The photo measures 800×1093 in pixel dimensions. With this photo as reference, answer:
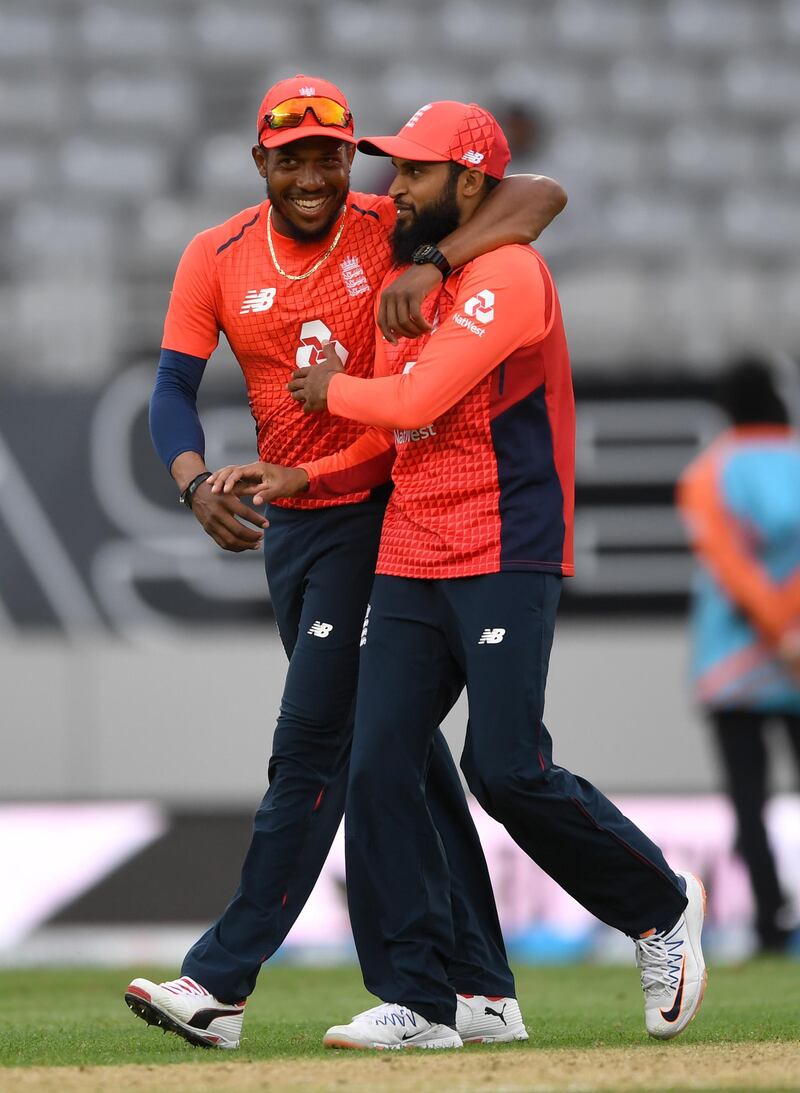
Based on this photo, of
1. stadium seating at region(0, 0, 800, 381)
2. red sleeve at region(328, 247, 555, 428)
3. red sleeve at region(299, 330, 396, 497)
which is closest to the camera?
red sleeve at region(328, 247, 555, 428)

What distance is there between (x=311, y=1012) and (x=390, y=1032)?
123cm

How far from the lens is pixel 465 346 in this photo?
3969mm

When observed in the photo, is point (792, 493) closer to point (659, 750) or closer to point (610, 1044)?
point (659, 750)

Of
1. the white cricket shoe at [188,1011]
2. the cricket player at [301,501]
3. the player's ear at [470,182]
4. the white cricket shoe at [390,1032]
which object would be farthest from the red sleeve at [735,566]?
the white cricket shoe at [188,1011]

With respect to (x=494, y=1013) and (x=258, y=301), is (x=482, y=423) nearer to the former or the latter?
(x=258, y=301)

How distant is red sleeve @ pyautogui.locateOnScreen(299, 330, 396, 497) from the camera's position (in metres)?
4.29

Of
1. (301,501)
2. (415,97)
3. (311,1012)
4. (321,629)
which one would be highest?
(415,97)

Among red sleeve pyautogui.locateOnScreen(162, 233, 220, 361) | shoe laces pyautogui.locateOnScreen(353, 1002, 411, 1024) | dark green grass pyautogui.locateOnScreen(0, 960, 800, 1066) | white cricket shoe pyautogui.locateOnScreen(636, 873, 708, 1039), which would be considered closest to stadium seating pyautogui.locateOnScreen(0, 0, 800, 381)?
dark green grass pyautogui.locateOnScreen(0, 960, 800, 1066)

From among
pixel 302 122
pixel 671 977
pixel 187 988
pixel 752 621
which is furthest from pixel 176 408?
pixel 752 621

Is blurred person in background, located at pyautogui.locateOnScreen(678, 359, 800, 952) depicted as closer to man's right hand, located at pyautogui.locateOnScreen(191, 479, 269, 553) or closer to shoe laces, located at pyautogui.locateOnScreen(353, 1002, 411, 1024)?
shoe laces, located at pyautogui.locateOnScreen(353, 1002, 411, 1024)

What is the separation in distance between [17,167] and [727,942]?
23.3 ft

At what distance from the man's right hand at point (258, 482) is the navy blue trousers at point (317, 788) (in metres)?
0.21

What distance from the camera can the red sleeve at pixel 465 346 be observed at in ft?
13.0

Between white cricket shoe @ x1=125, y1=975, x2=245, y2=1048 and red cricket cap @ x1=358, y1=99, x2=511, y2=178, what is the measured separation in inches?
74.4
